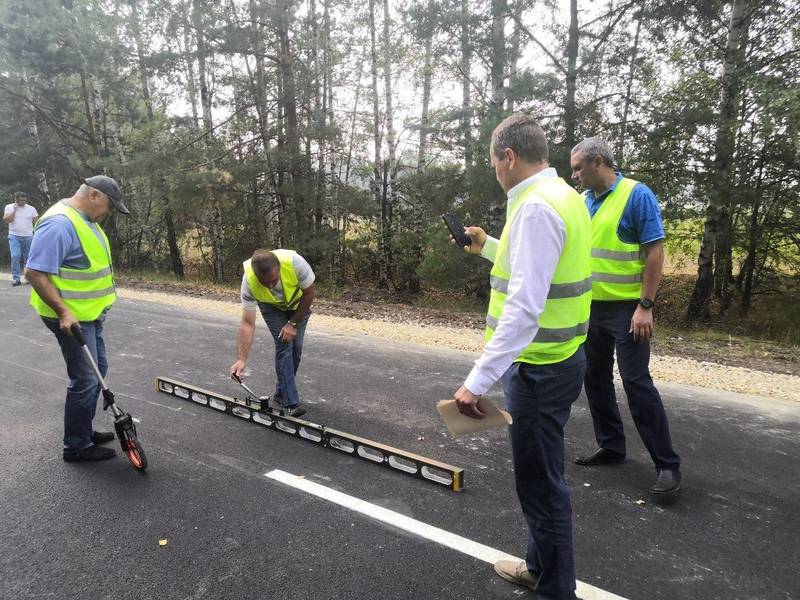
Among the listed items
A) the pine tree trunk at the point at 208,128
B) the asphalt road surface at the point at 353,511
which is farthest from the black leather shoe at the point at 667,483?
the pine tree trunk at the point at 208,128

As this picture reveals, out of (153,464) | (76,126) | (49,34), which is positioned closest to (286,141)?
(49,34)

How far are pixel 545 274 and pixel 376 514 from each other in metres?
1.84

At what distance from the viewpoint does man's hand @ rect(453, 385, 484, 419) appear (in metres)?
1.91

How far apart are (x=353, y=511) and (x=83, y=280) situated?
246 cm

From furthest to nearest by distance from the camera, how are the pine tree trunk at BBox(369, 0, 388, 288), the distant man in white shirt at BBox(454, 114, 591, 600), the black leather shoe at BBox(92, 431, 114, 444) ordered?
1. the pine tree trunk at BBox(369, 0, 388, 288)
2. the black leather shoe at BBox(92, 431, 114, 444)
3. the distant man in white shirt at BBox(454, 114, 591, 600)

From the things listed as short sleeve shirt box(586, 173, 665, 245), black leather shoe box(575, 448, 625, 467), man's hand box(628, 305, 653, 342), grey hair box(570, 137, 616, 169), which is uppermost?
grey hair box(570, 137, 616, 169)

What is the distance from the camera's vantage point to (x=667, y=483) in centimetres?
304

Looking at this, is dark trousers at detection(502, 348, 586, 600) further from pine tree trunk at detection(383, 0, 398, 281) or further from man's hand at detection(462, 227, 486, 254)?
pine tree trunk at detection(383, 0, 398, 281)

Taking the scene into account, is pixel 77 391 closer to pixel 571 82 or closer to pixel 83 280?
pixel 83 280

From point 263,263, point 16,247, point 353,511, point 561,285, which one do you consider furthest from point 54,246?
point 16,247

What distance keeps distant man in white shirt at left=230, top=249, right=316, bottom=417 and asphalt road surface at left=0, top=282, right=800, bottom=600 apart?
41cm

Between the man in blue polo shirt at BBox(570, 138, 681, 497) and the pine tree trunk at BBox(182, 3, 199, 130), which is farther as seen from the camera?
Answer: the pine tree trunk at BBox(182, 3, 199, 130)

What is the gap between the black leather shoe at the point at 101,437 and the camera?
12.6 ft

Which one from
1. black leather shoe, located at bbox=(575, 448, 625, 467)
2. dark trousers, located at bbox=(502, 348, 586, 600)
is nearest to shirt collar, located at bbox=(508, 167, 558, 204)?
dark trousers, located at bbox=(502, 348, 586, 600)
